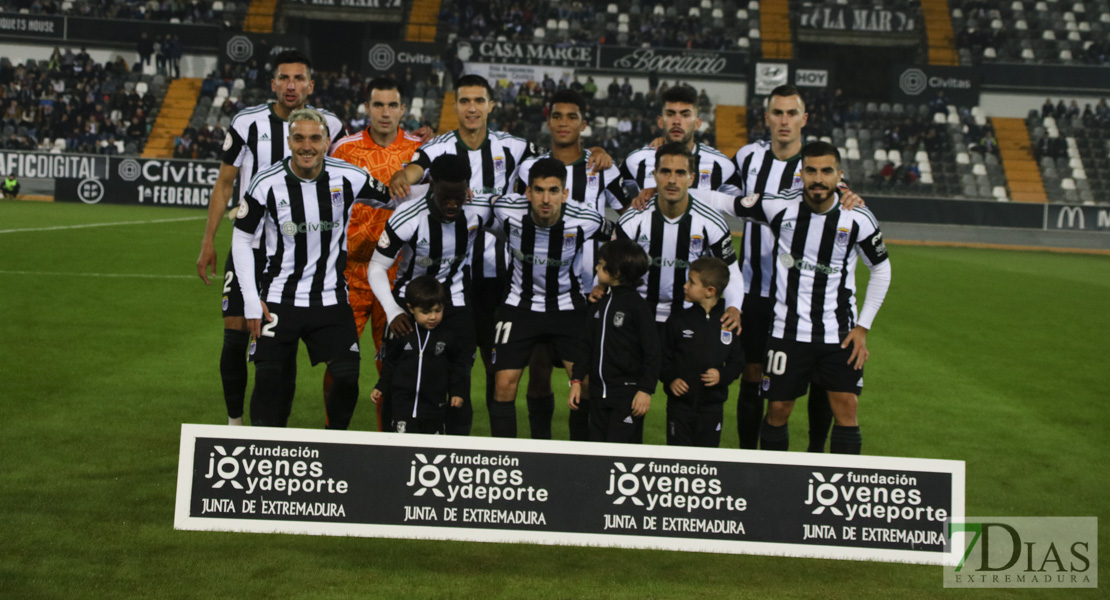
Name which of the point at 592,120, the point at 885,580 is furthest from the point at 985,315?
the point at 592,120

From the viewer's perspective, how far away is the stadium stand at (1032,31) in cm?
3584

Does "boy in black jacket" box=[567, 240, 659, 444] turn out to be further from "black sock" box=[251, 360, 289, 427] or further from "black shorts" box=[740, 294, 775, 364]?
"black sock" box=[251, 360, 289, 427]

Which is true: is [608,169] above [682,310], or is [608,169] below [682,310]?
above

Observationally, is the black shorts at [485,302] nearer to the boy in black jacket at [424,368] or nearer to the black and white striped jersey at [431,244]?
the black and white striped jersey at [431,244]

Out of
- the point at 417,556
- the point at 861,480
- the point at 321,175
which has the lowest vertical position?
the point at 417,556

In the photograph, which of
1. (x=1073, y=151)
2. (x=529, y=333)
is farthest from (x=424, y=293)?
(x=1073, y=151)

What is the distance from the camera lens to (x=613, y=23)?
3700cm

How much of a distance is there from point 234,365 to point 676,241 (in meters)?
2.63

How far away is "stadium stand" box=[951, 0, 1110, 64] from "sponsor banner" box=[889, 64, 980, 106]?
4.18 feet

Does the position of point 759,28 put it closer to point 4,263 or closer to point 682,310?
point 4,263

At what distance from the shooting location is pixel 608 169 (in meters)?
6.48

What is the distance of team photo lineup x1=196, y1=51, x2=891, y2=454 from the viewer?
5.66m

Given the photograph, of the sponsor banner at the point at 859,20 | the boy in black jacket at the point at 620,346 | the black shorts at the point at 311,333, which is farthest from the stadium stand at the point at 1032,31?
the black shorts at the point at 311,333

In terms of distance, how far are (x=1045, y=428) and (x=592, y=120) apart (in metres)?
26.3
